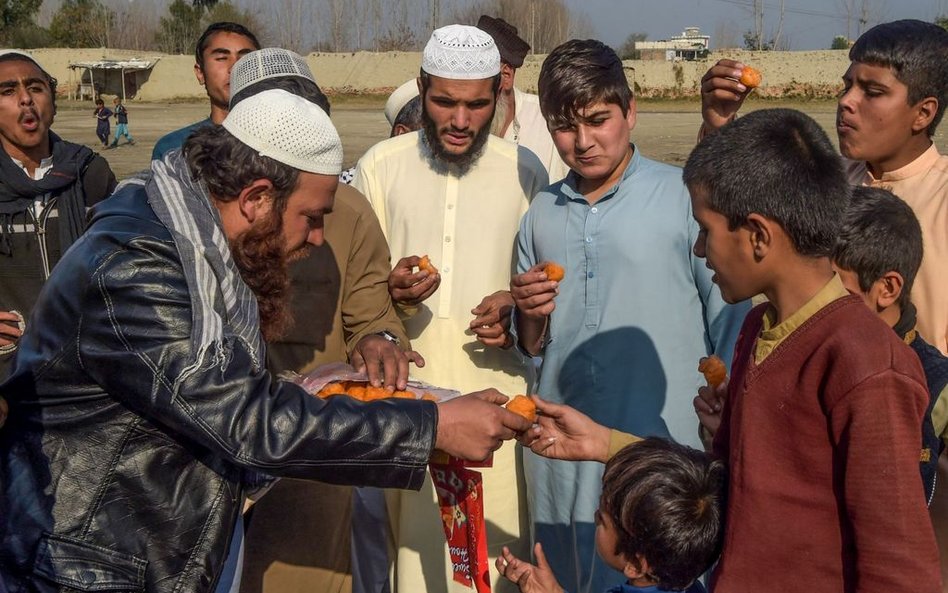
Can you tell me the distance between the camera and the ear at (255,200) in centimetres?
269

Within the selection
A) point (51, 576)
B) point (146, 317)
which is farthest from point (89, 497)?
point (146, 317)

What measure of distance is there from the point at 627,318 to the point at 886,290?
101cm

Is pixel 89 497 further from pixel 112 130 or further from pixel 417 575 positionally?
pixel 112 130

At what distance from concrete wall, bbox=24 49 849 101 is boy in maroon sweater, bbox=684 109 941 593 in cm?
4166

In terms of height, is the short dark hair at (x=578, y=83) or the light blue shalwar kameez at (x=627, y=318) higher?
the short dark hair at (x=578, y=83)

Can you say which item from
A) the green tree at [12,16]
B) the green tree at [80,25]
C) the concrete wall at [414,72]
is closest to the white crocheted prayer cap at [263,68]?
the concrete wall at [414,72]

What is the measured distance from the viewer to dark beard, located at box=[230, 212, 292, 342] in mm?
2713

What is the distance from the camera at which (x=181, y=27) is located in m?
65.0

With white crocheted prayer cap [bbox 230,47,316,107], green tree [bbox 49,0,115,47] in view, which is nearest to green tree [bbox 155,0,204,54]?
green tree [bbox 49,0,115,47]

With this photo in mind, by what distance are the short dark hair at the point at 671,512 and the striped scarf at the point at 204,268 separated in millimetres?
1087

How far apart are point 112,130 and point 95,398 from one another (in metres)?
29.6

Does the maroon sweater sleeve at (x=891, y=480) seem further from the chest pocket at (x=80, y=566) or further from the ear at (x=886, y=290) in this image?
the chest pocket at (x=80, y=566)

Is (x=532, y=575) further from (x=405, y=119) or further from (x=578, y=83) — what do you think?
(x=405, y=119)

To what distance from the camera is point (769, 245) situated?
7.59 ft
